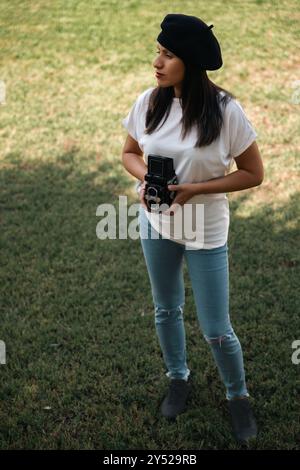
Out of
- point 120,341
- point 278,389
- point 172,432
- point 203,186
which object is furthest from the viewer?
point 120,341

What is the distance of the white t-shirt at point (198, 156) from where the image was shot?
2547 mm

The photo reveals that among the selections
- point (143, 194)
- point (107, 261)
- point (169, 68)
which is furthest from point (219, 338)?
point (107, 261)

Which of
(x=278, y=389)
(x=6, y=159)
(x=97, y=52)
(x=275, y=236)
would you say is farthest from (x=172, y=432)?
(x=97, y=52)

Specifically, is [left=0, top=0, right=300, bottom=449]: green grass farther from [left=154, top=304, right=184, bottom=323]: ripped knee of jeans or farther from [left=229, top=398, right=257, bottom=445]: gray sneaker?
[left=154, top=304, right=184, bottom=323]: ripped knee of jeans

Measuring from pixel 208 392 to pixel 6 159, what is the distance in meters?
5.02

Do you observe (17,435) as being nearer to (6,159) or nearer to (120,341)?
(120,341)

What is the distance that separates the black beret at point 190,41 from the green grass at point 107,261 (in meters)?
2.01

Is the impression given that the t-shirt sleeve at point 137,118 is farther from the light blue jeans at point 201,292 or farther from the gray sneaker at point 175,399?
the gray sneaker at point 175,399

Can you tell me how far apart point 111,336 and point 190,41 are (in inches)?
91.9

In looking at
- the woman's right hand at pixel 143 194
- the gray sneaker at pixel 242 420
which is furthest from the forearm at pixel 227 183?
the gray sneaker at pixel 242 420

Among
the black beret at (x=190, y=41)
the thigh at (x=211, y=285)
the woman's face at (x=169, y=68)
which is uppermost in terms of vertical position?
the black beret at (x=190, y=41)

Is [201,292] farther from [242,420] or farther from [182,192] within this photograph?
[242,420]

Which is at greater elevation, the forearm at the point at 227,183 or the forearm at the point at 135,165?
the forearm at the point at 135,165

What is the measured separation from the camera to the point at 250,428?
3.11 m
